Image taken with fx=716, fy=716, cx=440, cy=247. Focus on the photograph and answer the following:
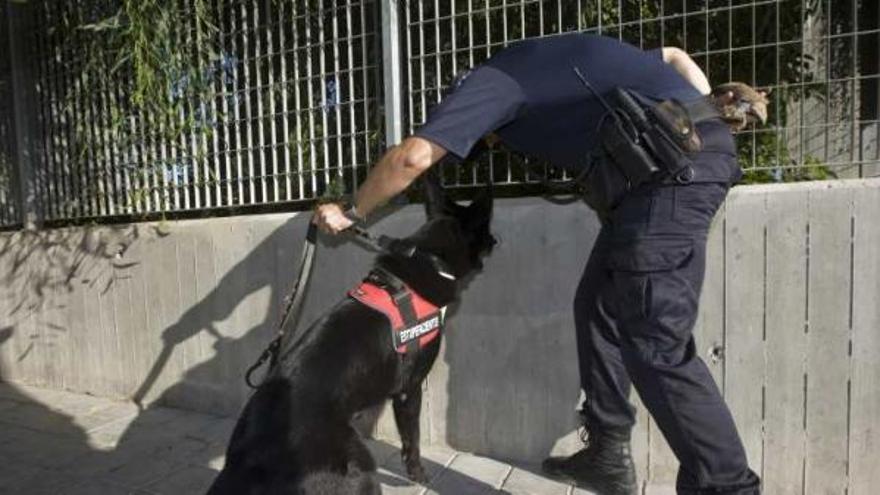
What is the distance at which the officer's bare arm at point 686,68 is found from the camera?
273 cm

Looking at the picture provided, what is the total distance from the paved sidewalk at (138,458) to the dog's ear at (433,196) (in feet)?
4.27

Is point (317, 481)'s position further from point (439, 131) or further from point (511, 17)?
point (511, 17)

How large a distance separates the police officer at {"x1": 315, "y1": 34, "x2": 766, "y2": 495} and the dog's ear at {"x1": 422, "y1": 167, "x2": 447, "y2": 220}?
0.58 metres

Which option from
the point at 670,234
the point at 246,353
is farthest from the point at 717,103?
the point at 246,353

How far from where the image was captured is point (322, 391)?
99.8 inches

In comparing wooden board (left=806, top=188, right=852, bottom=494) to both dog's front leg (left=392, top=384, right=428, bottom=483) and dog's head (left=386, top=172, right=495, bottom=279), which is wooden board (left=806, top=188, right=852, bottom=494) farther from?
dog's front leg (left=392, top=384, right=428, bottom=483)

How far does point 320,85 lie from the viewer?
4.33 meters

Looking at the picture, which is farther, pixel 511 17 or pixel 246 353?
pixel 246 353

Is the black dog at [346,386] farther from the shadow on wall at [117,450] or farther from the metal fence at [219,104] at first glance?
the metal fence at [219,104]

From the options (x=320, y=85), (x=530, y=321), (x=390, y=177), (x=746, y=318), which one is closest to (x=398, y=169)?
(x=390, y=177)

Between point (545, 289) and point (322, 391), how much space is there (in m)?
1.34

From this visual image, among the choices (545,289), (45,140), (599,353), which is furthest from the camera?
(45,140)

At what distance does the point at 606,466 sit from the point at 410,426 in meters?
0.87

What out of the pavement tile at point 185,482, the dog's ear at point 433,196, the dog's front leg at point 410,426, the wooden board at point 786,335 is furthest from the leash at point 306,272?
the wooden board at point 786,335
